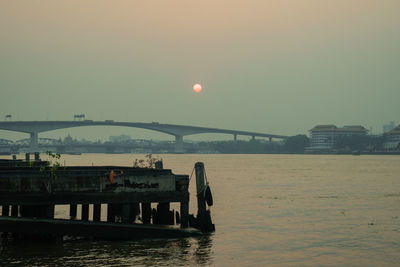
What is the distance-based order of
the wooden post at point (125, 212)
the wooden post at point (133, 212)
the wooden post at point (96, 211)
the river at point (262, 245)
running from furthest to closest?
the wooden post at point (133, 212) → the wooden post at point (96, 211) → the wooden post at point (125, 212) → the river at point (262, 245)

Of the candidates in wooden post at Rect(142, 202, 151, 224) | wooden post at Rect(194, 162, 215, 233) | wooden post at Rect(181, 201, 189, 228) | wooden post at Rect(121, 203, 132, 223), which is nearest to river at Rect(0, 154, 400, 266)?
wooden post at Rect(194, 162, 215, 233)

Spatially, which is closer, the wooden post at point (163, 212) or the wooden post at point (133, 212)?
the wooden post at point (163, 212)

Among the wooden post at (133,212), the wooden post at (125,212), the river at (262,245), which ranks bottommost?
the river at (262,245)

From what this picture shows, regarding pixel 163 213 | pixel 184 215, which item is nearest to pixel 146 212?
pixel 163 213

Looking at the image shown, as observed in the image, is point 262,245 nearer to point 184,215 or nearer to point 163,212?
point 184,215

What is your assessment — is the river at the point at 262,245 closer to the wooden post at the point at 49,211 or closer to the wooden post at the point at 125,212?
the wooden post at the point at 125,212

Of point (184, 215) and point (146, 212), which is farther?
point (146, 212)

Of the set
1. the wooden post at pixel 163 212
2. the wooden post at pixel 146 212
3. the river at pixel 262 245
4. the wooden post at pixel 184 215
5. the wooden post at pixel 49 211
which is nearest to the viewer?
the river at pixel 262 245

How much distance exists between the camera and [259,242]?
2475cm

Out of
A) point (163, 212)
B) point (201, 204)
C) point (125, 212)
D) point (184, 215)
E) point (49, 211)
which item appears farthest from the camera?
point (201, 204)

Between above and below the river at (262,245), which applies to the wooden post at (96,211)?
above

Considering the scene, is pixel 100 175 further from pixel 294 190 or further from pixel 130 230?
pixel 294 190

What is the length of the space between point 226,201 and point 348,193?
13589 millimetres

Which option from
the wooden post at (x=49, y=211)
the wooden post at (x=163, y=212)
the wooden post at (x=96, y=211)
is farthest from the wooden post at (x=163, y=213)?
the wooden post at (x=49, y=211)
